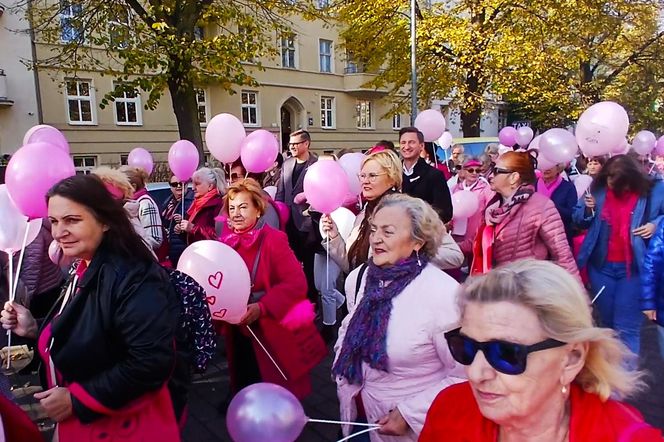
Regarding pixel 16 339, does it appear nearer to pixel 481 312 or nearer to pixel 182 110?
pixel 481 312

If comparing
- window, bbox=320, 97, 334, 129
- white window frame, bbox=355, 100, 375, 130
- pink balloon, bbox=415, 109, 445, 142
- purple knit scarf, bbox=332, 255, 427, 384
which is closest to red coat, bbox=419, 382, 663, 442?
purple knit scarf, bbox=332, 255, 427, 384

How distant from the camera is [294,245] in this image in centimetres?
562

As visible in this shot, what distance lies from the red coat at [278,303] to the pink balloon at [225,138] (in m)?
2.89

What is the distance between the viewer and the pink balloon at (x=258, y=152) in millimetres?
5777

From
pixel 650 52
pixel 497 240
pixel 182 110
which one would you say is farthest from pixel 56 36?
pixel 650 52

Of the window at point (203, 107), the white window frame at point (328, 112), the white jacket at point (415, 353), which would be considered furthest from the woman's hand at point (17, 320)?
the white window frame at point (328, 112)

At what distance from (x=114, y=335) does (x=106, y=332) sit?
0.03 m

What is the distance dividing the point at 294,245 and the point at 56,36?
11.6 m

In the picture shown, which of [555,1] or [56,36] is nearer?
[56,36]

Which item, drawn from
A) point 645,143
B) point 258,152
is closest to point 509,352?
point 258,152

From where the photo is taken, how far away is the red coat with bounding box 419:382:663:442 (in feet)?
4.48

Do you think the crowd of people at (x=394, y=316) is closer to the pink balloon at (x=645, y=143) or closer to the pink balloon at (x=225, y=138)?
the pink balloon at (x=225, y=138)

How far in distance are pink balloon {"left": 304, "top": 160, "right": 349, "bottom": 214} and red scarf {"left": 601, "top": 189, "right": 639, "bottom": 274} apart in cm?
210

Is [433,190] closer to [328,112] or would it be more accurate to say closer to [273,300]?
[273,300]
